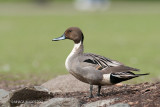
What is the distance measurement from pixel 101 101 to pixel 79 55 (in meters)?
1.13

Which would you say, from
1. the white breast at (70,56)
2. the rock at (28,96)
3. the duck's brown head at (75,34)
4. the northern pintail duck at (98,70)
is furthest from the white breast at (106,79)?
the rock at (28,96)

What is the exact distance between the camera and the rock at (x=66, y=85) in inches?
358

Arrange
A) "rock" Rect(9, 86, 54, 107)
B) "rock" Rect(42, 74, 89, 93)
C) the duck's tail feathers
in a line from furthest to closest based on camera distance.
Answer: "rock" Rect(42, 74, 89, 93)
"rock" Rect(9, 86, 54, 107)
the duck's tail feathers

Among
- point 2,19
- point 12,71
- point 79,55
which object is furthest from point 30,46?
point 2,19

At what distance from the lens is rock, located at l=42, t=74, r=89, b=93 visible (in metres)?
9.09

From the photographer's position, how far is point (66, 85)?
9.34 meters

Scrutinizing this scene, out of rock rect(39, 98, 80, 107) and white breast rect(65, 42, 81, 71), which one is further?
white breast rect(65, 42, 81, 71)

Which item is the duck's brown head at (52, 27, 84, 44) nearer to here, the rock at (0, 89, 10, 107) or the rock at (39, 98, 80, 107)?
the rock at (39, 98, 80, 107)

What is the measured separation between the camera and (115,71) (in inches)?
283

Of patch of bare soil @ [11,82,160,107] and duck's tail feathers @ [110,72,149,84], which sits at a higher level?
duck's tail feathers @ [110,72,149,84]

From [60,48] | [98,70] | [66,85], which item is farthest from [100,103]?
[60,48]

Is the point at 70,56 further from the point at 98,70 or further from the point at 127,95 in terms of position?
the point at 127,95

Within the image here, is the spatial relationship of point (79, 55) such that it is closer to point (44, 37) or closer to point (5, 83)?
point (5, 83)

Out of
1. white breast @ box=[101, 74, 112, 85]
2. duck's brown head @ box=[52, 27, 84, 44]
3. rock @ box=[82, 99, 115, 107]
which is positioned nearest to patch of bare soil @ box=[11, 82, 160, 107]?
rock @ box=[82, 99, 115, 107]
